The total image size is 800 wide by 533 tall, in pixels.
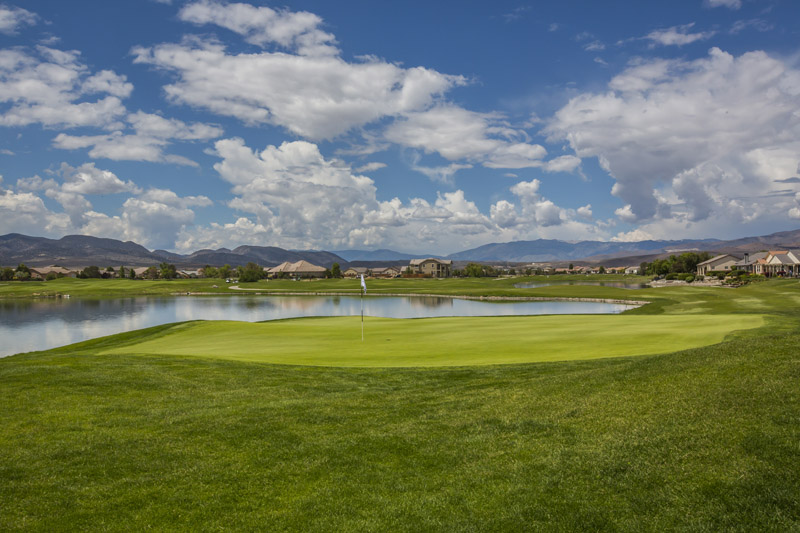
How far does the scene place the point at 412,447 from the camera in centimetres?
827

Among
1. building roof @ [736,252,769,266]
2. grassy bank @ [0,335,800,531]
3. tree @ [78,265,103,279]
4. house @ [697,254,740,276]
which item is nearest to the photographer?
grassy bank @ [0,335,800,531]

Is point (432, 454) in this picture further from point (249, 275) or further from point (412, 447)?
point (249, 275)

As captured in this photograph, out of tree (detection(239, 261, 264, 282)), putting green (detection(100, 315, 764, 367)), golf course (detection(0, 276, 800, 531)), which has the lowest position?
putting green (detection(100, 315, 764, 367))

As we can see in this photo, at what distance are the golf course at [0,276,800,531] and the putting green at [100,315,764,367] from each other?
13.9ft

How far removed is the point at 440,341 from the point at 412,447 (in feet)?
52.7

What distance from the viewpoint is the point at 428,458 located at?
7816 mm

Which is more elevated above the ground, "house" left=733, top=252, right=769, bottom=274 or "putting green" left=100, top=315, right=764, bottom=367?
"house" left=733, top=252, right=769, bottom=274

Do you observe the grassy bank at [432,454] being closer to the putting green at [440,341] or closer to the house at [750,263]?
the putting green at [440,341]

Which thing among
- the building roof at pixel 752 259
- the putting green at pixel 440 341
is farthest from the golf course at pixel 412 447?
the building roof at pixel 752 259

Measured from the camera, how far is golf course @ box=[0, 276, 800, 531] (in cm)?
593

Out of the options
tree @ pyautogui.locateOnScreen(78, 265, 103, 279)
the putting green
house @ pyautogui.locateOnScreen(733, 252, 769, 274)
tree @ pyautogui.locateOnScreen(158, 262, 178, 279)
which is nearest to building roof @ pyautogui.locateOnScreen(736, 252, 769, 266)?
house @ pyautogui.locateOnScreen(733, 252, 769, 274)

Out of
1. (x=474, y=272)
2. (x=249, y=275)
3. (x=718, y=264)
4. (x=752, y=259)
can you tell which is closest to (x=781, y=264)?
(x=752, y=259)

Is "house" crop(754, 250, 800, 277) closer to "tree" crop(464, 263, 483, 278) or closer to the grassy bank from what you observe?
"tree" crop(464, 263, 483, 278)

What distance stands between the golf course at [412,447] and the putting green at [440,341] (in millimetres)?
4247
